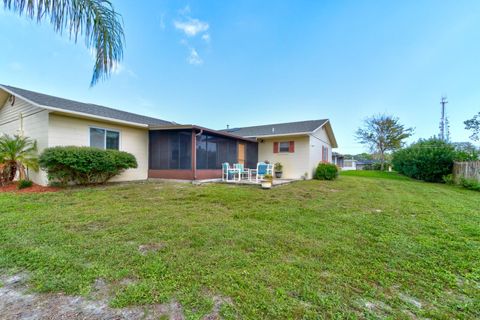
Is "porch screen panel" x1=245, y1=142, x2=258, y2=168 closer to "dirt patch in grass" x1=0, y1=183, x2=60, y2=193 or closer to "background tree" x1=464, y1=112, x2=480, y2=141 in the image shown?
"dirt patch in grass" x1=0, y1=183, x2=60, y2=193

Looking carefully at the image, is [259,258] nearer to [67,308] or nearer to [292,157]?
[67,308]

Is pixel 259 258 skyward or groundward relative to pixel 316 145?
groundward

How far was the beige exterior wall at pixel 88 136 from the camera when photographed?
730cm

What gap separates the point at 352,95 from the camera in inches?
599

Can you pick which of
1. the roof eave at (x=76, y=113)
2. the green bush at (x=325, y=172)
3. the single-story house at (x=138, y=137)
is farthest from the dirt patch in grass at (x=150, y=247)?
the green bush at (x=325, y=172)

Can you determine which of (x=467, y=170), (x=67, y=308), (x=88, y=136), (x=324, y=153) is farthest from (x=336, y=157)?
(x=67, y=308)

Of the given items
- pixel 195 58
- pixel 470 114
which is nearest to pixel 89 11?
pixel 195 58

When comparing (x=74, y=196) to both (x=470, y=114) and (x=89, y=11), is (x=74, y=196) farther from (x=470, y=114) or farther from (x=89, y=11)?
(x=470, y=114)

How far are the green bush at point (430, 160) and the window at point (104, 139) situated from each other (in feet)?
58.7

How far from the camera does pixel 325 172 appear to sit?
12641 mm

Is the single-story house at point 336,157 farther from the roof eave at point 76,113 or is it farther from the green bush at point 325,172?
the roof eave at point 76,113

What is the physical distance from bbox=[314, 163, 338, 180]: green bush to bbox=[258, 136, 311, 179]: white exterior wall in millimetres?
685

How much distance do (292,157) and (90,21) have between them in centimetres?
1177

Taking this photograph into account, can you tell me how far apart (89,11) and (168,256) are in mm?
3195
